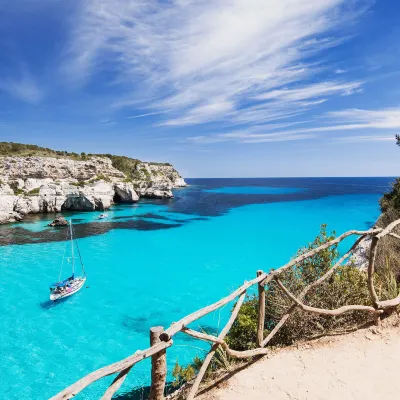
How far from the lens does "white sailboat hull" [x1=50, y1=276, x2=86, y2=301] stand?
16.8m

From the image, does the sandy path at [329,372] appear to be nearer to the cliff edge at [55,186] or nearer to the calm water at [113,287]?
the calm water at [113,287]

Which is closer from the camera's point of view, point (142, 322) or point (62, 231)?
point (142, 322)

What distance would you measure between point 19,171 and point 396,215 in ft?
197

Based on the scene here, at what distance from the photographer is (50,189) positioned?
52875 mm

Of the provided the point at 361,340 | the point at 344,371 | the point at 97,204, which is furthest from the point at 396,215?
the point at 97,204

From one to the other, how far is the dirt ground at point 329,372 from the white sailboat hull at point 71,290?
1480 centimetres

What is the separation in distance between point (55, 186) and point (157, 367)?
2219 inches

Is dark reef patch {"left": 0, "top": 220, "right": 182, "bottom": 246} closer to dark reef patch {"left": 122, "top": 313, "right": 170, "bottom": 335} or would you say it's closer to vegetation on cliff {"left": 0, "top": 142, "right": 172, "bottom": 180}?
dark reef patch {"left": 122, "top": 313, "right": 170, "bottom": 335}

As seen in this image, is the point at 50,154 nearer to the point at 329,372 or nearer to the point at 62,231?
the point at 62,231

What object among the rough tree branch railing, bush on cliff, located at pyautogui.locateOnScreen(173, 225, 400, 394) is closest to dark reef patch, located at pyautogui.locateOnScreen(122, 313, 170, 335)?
bush on cliff, located at pyautogui.locateOnScreen(173, 225, 400, 394)

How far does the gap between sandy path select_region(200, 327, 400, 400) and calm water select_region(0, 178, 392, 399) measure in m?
6.15

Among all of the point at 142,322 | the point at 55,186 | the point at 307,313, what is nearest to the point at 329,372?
the point at 307,313

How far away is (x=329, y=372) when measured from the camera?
17.1 ft

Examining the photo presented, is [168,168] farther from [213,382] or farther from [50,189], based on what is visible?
[213,382]
